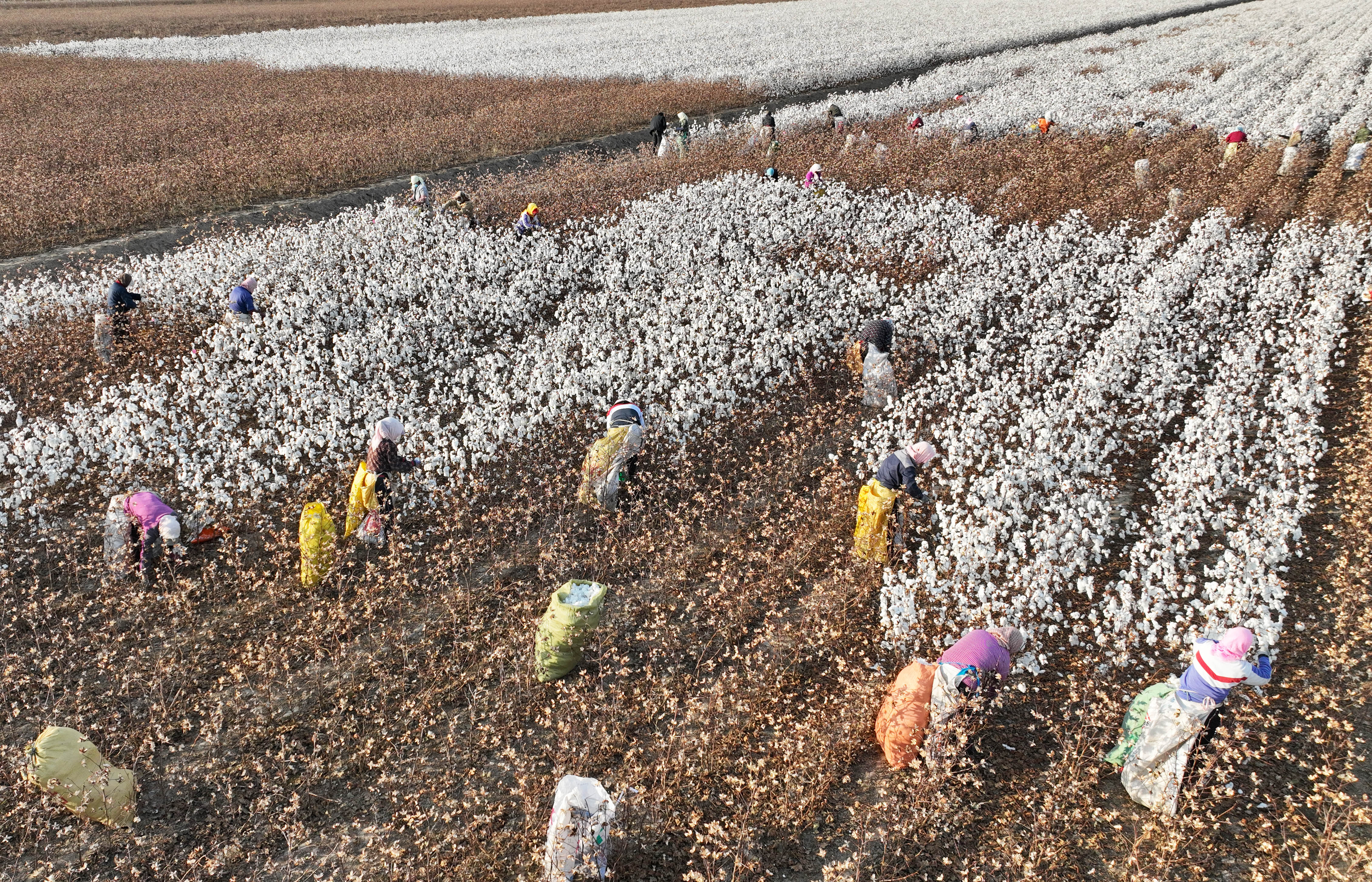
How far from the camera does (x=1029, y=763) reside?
19.9ft

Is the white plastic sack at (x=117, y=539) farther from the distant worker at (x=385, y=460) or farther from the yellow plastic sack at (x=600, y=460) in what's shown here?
the yellow plastic sack at (x=600, y=460)

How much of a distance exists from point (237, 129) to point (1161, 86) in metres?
35.3

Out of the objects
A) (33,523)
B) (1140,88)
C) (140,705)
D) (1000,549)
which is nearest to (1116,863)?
(1000,549)

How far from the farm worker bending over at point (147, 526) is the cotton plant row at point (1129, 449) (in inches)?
279

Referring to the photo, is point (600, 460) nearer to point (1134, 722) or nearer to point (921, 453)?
point (921, 453)

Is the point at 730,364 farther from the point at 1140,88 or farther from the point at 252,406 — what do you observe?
the point at 1140,88

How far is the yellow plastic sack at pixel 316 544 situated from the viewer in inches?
300

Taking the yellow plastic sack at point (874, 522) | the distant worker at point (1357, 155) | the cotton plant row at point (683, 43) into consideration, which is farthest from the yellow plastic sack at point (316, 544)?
the cotton plant row at point (683, 43)

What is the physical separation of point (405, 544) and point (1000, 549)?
20.4 feet

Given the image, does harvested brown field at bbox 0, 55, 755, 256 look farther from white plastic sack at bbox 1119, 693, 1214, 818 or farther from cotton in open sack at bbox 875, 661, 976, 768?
white plastic sack at bbox 1119, 693, 1214, 818

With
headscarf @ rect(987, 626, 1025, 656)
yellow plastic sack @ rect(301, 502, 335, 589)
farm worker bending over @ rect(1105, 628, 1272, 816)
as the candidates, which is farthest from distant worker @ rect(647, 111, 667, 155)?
farm worker bending over @ rect(1105, 628, 1272, 816)

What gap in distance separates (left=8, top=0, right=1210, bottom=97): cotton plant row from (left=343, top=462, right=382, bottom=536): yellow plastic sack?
31663mm

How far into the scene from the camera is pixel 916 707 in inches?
229

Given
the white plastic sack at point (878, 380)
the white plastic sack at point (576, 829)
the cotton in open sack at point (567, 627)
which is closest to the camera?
the white plastic sack at point (576, 829)
